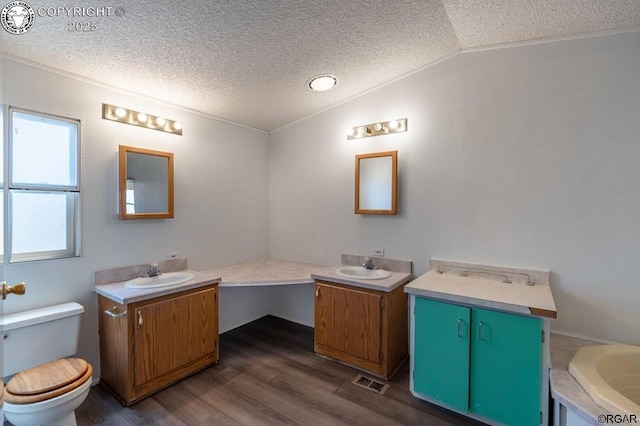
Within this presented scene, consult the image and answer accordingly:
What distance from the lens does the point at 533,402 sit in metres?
1.71

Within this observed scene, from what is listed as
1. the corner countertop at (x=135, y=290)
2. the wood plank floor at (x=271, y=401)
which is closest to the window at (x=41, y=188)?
the corner countertop at (x=135, y=290)

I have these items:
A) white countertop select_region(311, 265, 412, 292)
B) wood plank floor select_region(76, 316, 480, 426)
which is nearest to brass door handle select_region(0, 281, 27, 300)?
wood plank floor select_region(76, 316, 480, 426)

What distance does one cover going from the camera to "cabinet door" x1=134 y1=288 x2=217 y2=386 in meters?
2.08

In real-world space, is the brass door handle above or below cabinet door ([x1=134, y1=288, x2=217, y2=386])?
above

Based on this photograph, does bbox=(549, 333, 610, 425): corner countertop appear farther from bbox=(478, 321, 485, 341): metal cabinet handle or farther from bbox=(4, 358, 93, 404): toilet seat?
bbox=(4, 358, 93, 404): toilet seat

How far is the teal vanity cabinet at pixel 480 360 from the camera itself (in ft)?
5.66

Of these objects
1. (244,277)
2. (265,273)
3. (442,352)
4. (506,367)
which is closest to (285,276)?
(265,273)

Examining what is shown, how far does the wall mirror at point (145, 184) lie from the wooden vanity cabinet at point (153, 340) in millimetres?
735

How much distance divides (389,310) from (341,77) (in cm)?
207

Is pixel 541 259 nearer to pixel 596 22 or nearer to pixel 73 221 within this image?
pixel 596 22

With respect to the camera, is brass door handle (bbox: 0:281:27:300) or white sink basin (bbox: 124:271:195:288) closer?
brass door handle (bbox: 0:281:27:300)

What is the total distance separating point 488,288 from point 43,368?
115 inches

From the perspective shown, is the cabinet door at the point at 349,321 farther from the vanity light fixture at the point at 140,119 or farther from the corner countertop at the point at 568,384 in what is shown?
the vanity light fixture at the point at 140,119

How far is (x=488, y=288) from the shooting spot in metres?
2.08
